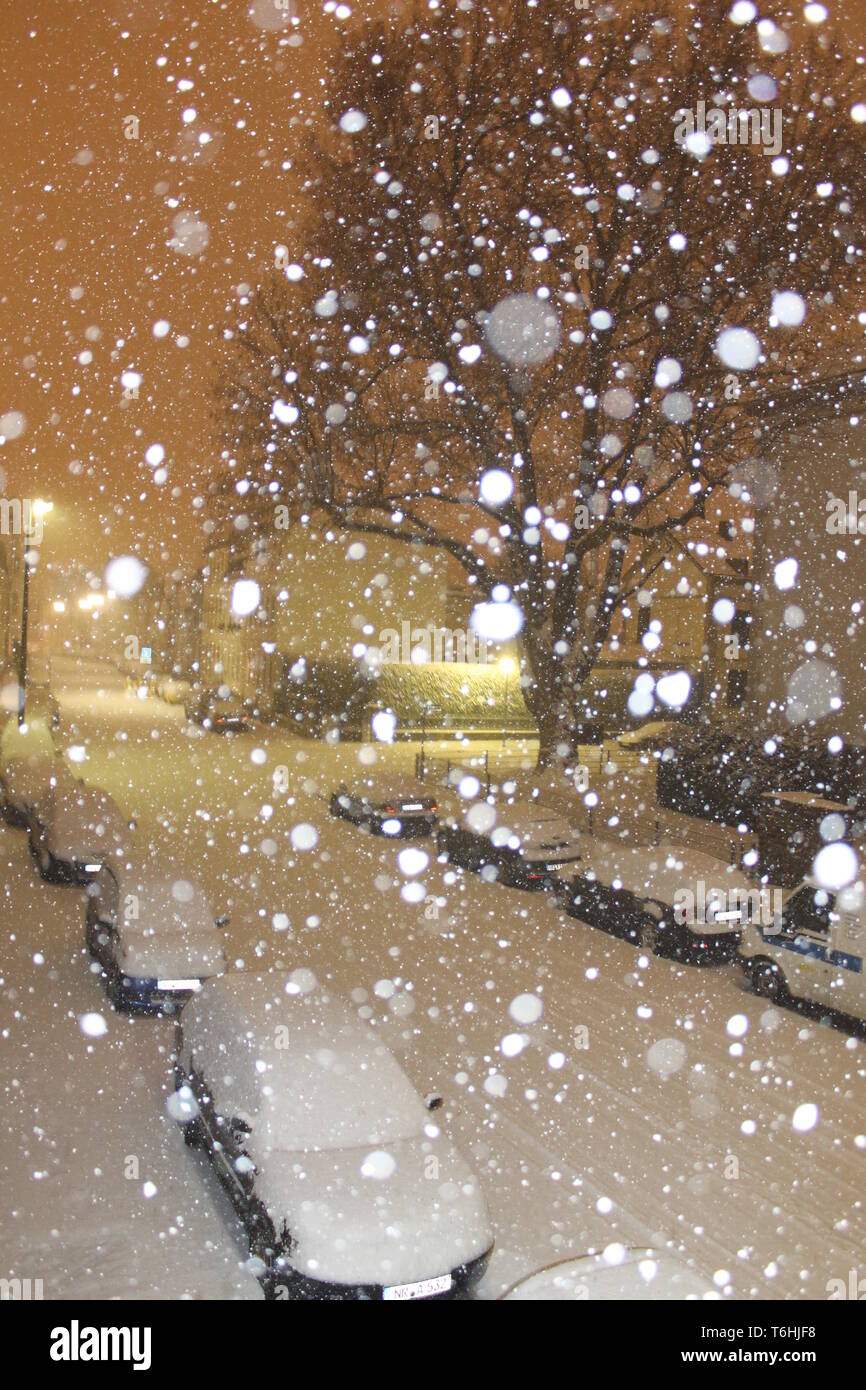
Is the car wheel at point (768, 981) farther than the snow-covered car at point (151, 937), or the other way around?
the car wheel at point (768, 981)

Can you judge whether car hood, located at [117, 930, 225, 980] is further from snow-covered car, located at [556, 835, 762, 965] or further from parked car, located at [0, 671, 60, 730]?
parked car, located at [0, 671, 60, 730]

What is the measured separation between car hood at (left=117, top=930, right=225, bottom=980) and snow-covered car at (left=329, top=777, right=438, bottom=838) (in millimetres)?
9791

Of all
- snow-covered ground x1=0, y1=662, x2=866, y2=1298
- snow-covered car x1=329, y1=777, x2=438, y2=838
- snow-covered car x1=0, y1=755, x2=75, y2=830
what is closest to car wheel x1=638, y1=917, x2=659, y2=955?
snow-covered ground x1=0, y1=662, x2=866, y2=1298

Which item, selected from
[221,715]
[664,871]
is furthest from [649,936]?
[221,715]

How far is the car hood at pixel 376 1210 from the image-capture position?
5707 mm

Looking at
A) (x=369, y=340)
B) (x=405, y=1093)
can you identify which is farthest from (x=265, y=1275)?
(x=369, y=340)

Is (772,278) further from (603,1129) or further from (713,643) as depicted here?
(713,643)

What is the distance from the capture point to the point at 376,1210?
5973 millimetres

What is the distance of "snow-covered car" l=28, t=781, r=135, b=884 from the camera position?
1552 centimetres

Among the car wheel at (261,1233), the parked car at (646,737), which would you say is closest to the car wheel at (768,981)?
the car wheel at (261,1233)

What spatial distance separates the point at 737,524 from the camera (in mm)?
35875

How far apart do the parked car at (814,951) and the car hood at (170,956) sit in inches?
249

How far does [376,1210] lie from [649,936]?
803cm

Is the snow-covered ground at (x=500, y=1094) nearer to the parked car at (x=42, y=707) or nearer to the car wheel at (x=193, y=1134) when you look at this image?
the car wheel at (x=193, y=1134)
